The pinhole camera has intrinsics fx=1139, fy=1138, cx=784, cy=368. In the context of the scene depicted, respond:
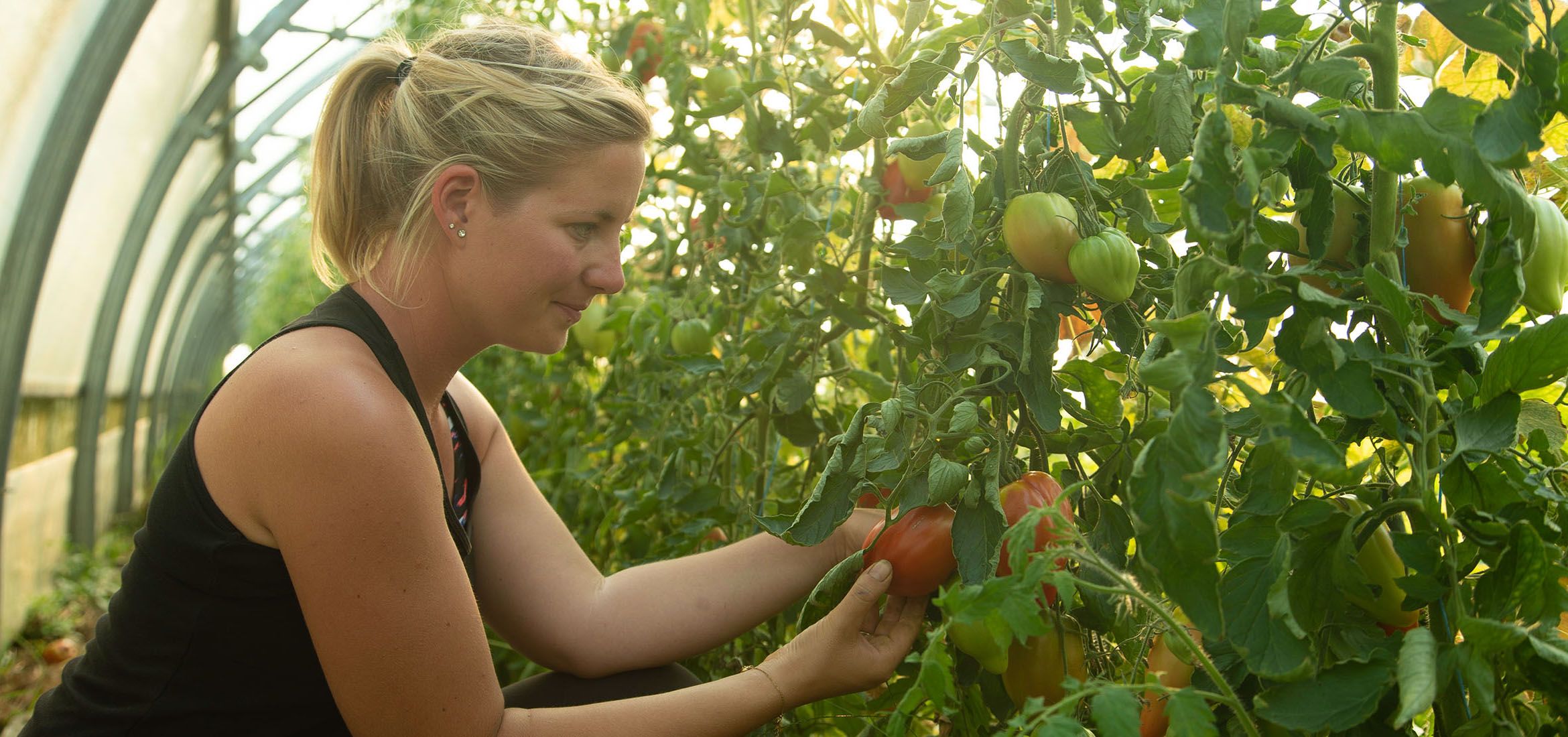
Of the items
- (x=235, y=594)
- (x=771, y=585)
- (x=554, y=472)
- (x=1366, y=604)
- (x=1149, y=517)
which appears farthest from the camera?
(x=554, y=472)

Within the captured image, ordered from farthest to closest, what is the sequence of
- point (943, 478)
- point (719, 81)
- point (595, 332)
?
point (595, 332)
point (719, 81)
point (943, 478)

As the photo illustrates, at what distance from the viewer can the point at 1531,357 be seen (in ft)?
1.92

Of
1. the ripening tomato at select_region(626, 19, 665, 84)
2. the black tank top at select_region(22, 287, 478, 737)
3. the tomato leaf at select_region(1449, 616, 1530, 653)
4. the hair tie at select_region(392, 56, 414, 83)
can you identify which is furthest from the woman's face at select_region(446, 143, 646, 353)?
the tomato leaf at select_region(1449, 616, 1530, 653)

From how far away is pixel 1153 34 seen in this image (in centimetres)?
77

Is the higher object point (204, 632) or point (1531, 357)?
point (1531, 357)

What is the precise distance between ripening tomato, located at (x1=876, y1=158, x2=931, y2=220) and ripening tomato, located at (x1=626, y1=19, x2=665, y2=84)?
0.61 metres

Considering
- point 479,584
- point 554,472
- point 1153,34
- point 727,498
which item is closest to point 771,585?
point 727,498

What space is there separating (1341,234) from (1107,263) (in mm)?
139

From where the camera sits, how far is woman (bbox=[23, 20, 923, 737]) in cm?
101

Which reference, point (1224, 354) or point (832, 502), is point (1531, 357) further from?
point (832, 502)

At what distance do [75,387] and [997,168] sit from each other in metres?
5.43

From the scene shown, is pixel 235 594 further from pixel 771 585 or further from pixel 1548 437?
pixel 1548 437

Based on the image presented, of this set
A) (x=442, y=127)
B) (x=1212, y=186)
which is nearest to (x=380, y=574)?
(x=442, y=127)

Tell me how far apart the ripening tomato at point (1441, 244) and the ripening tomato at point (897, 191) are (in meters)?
0.50
